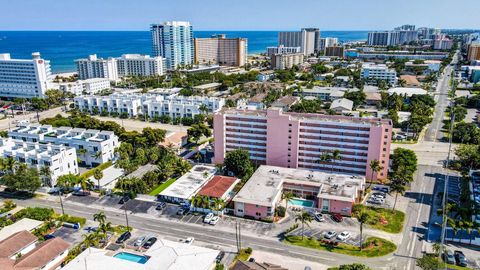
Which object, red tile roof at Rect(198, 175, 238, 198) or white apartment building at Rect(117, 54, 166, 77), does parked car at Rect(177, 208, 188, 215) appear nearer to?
red tile roof at Rect(198, 175, 238, 198)

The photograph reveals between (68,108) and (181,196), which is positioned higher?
(68,108)

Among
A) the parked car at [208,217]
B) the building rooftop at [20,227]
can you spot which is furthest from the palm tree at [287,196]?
the building rooftop at [20,227]

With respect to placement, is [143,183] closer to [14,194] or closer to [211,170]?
[211,170]

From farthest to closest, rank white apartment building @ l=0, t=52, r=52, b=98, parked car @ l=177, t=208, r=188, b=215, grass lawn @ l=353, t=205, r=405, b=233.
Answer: white apartment building @ l=0, t=52, r=52, b=98 < parked car @ l=177, t=208, r=188, b=215 < grass lawn @ l=353, t=205, r=405, b=233

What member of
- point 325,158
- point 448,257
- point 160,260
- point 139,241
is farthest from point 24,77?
point 448,257

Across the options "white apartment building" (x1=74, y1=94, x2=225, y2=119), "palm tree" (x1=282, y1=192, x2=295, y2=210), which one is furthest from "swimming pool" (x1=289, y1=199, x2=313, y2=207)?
"white apartment building" (x1=74, y1=94, x2=225, y2=119)

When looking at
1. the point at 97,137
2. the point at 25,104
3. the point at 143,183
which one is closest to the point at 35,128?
the point at 97,137

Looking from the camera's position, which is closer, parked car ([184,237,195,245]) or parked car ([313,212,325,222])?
parked car ([184,237,195,245])
